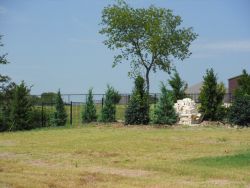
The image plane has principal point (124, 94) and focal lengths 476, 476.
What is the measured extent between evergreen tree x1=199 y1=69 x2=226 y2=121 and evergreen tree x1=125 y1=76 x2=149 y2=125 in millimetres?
3132

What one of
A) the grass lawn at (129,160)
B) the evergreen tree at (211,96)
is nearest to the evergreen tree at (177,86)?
the evergreen tree at (211,96)

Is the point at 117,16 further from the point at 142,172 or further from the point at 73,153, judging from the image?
the point at 142,172

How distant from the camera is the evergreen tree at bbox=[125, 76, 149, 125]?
78.4ft

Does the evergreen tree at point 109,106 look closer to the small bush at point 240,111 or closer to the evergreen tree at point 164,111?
the evergreen tree at point 164,111

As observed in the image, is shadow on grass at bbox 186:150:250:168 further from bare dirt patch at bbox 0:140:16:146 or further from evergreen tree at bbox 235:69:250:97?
evergreen tree at bbox 235:69:250:97

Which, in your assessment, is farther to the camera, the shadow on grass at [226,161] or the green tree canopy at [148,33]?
the green tree canopy at [148,33]

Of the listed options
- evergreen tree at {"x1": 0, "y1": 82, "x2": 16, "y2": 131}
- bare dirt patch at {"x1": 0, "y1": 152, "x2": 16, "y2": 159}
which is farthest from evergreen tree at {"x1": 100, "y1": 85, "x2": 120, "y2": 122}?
bare dirt patch at {"x1": 0, "y1": 152, "x2": 16, "y2": 159}

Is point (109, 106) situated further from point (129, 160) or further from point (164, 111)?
point (129, 160)

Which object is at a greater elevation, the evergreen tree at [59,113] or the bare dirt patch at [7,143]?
the evergreen tree at [59,113]

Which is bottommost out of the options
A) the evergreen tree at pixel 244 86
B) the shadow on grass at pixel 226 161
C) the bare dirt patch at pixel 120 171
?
the bare dirt patch at pixel 120 171

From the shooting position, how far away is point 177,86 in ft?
89.8

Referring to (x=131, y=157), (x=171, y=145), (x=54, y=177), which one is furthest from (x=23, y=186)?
(x=171, y=145)

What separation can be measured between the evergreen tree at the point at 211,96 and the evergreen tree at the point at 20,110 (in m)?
9.09

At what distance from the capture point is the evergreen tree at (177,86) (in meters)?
27.1
